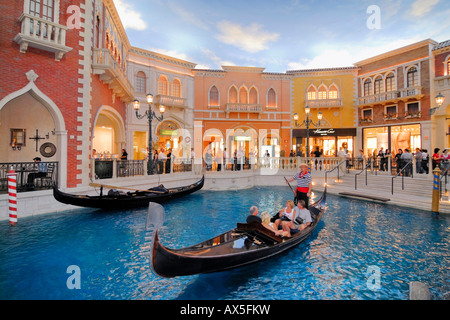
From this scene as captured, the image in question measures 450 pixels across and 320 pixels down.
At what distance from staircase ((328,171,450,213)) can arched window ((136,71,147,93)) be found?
1376cm

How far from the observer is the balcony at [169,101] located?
663 inches

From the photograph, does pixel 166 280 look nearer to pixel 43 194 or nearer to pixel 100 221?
pixel 100 221

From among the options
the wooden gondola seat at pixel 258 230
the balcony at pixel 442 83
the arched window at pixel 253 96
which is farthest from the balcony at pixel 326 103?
the wooden gondola seat at pixel 258 230

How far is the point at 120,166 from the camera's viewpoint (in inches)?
413

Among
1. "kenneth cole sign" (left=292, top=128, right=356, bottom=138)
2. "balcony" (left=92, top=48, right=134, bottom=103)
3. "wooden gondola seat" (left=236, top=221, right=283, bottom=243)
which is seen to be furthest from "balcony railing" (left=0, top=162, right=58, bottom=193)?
"kenneth cole sign" (left=292, top=128, right=356, bottom=138)

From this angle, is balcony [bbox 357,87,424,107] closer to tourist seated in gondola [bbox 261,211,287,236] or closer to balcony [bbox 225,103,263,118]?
balcony [bbox 225,103,263,118]

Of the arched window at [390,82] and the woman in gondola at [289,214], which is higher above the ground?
the arched window at [390,82]

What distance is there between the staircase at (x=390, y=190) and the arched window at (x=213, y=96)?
10.9 meters

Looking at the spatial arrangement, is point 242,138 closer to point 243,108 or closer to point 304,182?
point 243,108

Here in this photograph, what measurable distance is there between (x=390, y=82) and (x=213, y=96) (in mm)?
13179

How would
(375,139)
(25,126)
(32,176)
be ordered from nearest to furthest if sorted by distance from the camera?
(32,176)
(25,126)
(375,139)

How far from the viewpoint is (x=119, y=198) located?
27.6ft

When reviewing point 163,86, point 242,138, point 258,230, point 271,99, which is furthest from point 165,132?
point 258,230

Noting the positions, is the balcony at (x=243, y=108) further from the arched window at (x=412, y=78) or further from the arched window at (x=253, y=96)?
the arched window at (x=412, y=78)
